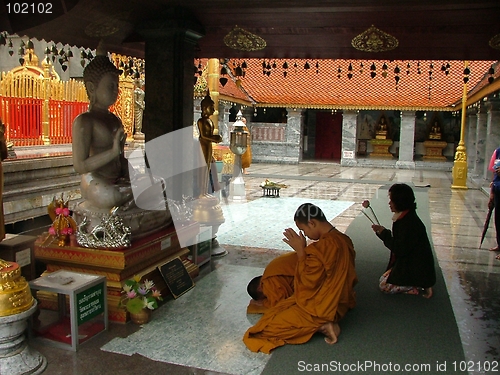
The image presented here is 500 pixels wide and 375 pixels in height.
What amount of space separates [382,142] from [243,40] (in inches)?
778

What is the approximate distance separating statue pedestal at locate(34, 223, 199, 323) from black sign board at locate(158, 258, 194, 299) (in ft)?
0.25

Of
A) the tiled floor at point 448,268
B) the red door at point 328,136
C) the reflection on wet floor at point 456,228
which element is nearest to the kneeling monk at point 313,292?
the tiled floor at point 448,268

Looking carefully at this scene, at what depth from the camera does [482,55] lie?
20.4ft

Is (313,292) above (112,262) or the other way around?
the other way around

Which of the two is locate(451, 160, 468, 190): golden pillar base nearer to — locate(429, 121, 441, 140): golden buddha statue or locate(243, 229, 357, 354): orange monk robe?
locate(429, 121, 441, 140): golden buddha statue

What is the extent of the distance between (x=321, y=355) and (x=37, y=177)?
20.3ft

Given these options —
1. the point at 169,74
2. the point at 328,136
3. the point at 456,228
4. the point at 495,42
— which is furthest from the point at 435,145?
the point at 169,74

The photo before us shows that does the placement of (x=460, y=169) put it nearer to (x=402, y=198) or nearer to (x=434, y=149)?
(x=434, y=149)

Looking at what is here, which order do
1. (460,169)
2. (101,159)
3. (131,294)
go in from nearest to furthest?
(131,294) < (101,159) < (460,169)

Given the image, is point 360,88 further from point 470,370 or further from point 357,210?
point 470,370

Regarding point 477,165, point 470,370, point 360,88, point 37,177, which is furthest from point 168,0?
point 360,88

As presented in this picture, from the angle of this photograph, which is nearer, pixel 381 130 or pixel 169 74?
pixel 169 74

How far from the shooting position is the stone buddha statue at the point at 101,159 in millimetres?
4199

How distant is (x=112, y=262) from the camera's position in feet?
12.7
